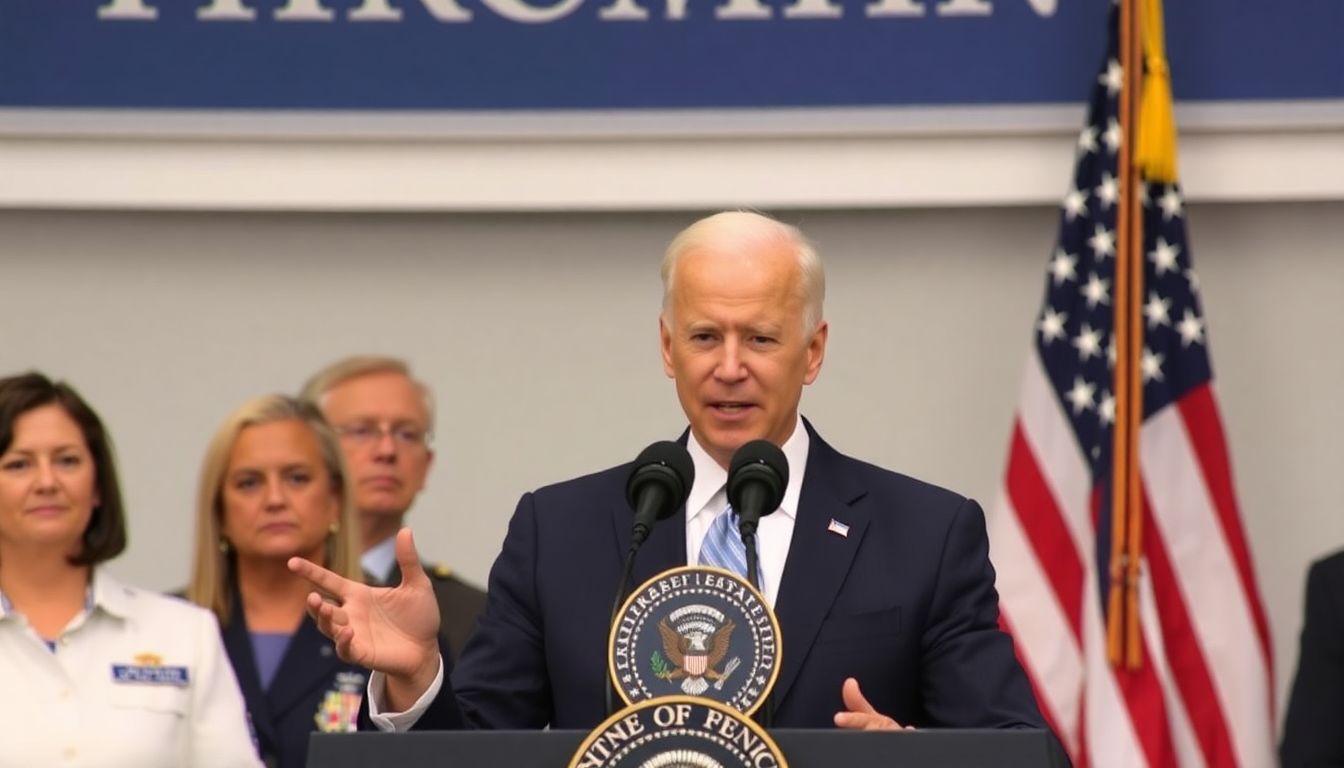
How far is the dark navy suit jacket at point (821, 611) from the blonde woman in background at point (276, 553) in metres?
1.87

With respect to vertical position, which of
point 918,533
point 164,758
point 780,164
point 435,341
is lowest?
point 164,758

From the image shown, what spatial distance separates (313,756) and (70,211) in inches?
156

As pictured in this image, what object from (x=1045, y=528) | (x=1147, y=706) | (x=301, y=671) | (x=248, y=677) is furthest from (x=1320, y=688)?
(x=248, y=677)

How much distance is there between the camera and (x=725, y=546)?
2.90 meters

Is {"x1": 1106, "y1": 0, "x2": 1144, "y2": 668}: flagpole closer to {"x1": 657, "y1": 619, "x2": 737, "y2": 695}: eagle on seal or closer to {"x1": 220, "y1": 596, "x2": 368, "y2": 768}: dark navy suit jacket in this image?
{"x1": 220, "y1": 596, "x2": 368, "y2": 768}: dark navy suit jacket

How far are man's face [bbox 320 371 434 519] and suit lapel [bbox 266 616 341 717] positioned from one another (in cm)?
66

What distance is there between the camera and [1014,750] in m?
2.34

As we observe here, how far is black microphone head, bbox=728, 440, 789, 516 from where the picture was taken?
8.51 feet

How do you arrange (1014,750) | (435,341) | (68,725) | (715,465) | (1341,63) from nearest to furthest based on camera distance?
1. (1014,750)
2. (715,465)
3. (68,725)
4. (1341,63)
5. (435,341)

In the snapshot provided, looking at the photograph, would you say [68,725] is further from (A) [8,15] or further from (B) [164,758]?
(A) [8,15]

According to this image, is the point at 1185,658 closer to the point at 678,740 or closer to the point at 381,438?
the point at 381,438

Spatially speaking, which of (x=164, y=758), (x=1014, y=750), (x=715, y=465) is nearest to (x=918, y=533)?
(x=715, y=465)

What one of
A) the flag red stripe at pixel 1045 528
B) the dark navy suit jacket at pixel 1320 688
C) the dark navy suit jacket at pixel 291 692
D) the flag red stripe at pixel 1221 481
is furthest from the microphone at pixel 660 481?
the flag red stripe at pixel 1221 481

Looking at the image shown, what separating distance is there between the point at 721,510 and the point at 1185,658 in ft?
9.41
